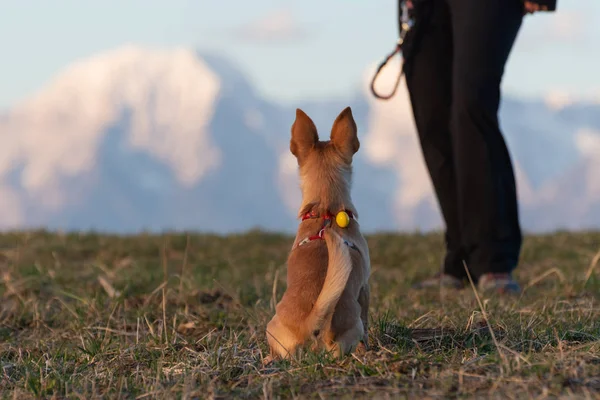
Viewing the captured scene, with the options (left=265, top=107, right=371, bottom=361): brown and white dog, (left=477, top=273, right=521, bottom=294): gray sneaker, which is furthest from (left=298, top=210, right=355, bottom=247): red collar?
(left=477, top=273, right=521, bottom=294): gray sneaker

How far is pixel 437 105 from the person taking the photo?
6.01 m

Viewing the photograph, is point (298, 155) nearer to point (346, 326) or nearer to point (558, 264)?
point (346, 326)

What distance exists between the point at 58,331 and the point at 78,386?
60.0 inches

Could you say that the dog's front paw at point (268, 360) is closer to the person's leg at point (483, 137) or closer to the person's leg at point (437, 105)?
the person's leg at point (483, 137)

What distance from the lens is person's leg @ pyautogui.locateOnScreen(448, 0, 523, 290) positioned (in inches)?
212

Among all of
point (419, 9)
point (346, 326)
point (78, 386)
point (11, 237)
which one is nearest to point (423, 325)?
point (346, 326)

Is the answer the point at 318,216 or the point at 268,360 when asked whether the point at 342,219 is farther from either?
the point at 268,360

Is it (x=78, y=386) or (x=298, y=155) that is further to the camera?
(x=298, y=155)

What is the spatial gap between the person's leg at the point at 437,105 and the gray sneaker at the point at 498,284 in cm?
50

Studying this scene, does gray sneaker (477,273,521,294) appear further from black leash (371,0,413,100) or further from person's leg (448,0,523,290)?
black leash (371,0,413,100)

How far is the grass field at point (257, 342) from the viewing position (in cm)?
297

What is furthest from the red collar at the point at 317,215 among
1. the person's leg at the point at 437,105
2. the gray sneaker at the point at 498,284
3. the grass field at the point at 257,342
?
the person's leg at the point at 437,105

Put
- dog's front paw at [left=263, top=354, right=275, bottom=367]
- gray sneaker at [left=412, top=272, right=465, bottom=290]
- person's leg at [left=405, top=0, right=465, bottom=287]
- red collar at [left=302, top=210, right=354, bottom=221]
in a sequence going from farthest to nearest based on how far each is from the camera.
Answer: gray sneaker at [left=412, top=272, right=465, bottom=290]
person's leg at [left=405, top=0, right=465, bottom=287]
red collar at [left=302, top=210, right=354, bottom=221]
dog's front paw at [left=263, top=354, right=275, bottom=367]

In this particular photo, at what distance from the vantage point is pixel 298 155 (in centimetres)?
372
